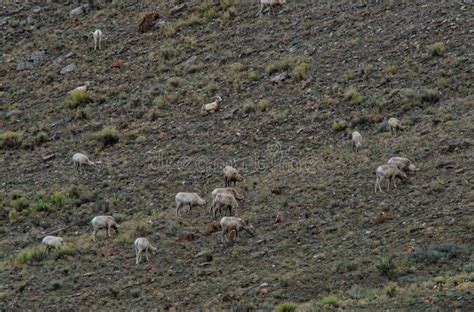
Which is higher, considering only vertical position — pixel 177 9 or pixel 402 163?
pixel 402 163

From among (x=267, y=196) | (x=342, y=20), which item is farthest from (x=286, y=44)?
(x=267, y=196)

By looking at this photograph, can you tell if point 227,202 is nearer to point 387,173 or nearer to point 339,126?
point 387,173

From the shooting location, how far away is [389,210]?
24266 mm

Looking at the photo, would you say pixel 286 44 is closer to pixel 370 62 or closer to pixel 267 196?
pixel 370 62

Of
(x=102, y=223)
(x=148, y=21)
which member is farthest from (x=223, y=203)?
(x=148, y=21)

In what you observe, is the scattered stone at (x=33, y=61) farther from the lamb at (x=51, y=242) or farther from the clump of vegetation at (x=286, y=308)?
the clump of vegetation at (x=286, y=308)

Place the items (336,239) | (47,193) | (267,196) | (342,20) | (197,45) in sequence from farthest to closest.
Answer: (197,45)
(342,20)
(47,193)
(267,196)
(336,239)

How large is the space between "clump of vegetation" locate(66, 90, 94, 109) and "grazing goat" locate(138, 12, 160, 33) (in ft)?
20.0

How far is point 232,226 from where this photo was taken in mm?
24562

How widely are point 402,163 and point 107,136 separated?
13.6 m

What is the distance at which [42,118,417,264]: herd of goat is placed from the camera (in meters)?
24.7

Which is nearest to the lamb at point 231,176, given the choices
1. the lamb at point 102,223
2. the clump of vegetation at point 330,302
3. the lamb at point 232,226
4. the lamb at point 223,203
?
the lamb at point 223,203

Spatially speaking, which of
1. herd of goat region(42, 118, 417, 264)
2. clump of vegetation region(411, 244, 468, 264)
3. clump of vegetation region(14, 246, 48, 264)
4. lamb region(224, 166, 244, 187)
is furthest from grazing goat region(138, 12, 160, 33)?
clump of vegetation region(411, 244, 468, 264)

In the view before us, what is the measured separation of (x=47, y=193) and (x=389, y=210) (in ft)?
42.9
